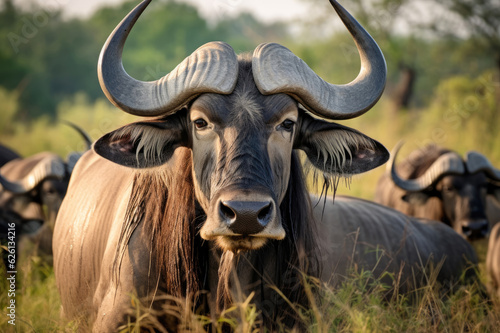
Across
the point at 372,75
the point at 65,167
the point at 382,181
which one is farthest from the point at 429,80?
the point at 372,75

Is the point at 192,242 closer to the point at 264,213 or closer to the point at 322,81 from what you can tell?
the point at 264,213

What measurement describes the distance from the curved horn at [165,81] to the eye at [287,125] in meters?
0.33

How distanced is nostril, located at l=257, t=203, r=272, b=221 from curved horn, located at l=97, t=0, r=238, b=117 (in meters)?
0.69

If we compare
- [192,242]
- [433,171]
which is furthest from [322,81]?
[433,171]

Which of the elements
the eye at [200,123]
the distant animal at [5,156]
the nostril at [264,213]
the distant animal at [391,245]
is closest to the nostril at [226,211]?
the nostril at [264,213]

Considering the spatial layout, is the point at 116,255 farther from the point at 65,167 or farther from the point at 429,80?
the point at 429,80

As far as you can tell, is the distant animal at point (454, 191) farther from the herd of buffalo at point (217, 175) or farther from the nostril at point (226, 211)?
the nostril at point (226, 211)

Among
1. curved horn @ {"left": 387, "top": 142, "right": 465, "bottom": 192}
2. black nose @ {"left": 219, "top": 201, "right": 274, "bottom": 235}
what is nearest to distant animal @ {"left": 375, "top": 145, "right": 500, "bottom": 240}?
curved horn @ {"left": 387, "top": 142, "right": 465, "bottom": 192}

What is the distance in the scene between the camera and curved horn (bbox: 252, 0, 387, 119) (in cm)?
322

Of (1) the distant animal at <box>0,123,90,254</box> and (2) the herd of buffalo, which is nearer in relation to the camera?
(2) the herd of buffalo

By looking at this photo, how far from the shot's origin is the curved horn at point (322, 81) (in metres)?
3.22

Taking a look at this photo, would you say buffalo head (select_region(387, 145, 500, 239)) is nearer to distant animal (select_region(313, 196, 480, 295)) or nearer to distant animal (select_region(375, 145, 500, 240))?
distant animal (select_region(375, 145, 500, 240))

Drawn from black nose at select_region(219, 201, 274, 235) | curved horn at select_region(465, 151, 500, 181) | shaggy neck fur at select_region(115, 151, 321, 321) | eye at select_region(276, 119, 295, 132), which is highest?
eye at select_region(276, 119, 295, 132)

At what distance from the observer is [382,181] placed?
9430 mm
